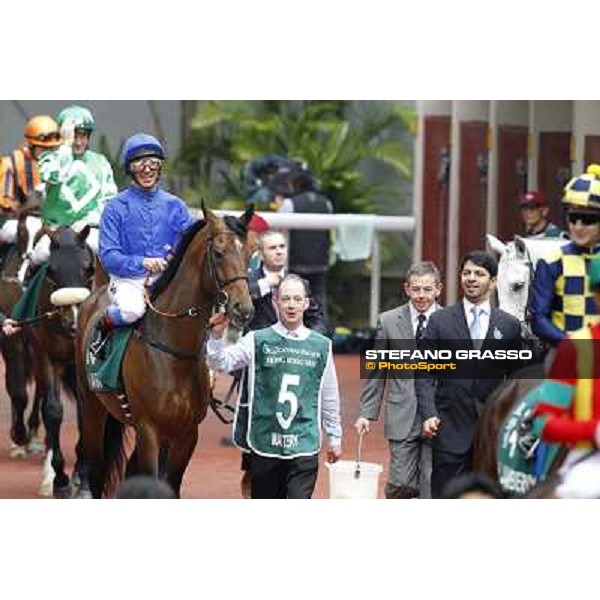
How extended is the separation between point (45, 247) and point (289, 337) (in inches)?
126

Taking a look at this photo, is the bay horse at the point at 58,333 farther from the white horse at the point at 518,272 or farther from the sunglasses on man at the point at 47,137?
the white horse at the point at 518,272

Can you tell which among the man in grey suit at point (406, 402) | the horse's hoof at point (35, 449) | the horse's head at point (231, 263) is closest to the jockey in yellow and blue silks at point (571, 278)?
the man in grey suit at point (406, 402)

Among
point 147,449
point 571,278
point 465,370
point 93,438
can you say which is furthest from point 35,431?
point 571,278

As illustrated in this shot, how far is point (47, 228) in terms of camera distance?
42.3ft

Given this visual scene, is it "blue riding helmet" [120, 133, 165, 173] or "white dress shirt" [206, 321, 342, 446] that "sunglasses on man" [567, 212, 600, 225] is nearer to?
"white dress shirt" [206, 321, 342, 446]

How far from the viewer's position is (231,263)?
10.2 m

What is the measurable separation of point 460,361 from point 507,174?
654 cm

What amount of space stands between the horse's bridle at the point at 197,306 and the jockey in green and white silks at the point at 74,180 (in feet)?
6.68

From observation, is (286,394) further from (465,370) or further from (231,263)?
(465,370)

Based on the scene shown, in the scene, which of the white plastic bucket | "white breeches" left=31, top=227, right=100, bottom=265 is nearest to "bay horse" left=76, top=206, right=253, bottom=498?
the white plastic bucket

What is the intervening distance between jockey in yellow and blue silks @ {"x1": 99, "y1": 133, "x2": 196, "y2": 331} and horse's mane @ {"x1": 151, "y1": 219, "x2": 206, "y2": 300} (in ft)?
0.13

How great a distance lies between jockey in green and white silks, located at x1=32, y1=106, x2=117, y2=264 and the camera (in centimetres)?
1272

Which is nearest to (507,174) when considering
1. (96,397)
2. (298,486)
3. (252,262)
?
(252,262)
